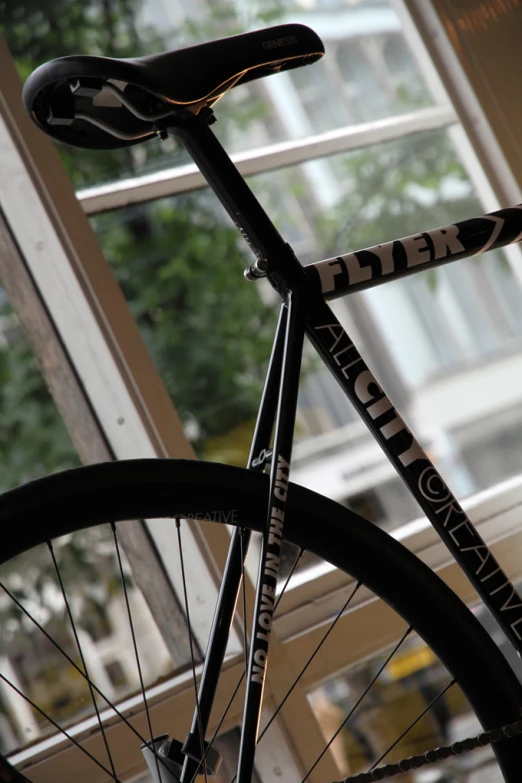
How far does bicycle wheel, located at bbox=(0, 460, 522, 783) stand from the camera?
62 centimetres

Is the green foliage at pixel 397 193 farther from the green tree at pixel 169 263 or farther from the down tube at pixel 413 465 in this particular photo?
the down tube at pixel 413 465

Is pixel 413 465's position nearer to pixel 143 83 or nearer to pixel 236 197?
pixel 236 197

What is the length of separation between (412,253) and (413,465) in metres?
0.22

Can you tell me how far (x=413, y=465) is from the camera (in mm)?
790

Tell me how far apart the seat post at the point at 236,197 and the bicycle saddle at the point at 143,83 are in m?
0.02

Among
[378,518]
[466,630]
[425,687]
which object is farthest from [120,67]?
[425,687]

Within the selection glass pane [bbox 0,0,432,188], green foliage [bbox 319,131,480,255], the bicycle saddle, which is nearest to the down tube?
the bicycle saddle

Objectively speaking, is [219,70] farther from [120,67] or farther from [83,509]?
[83,509]

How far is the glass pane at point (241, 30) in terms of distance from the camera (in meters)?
1.17

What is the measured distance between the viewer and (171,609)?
1.07m

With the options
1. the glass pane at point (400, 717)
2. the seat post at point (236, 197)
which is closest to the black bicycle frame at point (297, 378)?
the seat post at point (236, 197)

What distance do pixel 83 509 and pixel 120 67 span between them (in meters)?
0.37

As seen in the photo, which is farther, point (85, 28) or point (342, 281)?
point (85, 28)

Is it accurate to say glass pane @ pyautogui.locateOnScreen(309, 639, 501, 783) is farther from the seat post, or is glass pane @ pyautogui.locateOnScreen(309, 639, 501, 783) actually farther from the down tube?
the seat post
